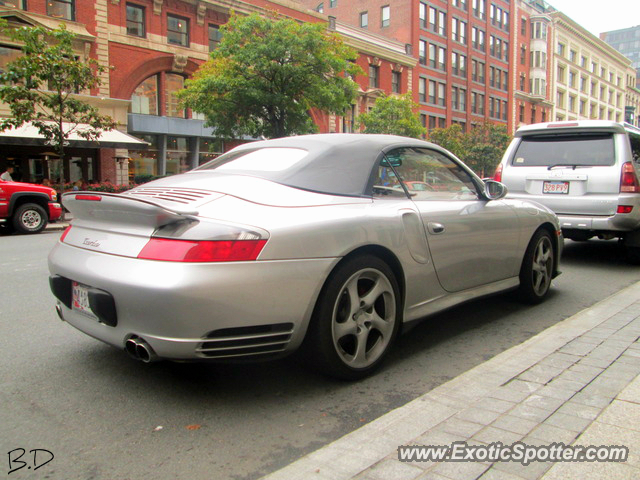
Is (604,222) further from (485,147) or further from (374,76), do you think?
(374,76)

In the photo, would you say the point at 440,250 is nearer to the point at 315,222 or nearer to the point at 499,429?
the point at 315,222

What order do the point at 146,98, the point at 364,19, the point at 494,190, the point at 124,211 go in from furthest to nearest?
the point at 364,19 < the point at 146,98 < the point at 494,190 < the point at 124,211

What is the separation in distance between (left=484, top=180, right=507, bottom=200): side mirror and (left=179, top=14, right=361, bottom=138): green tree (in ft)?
61.3

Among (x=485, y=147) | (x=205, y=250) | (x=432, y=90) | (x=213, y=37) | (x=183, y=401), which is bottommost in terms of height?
(x=183, y=401)

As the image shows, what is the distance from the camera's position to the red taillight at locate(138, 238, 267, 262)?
2611 mm

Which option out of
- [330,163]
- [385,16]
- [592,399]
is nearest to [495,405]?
[592,399]

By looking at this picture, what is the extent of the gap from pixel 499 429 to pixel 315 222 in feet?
4.52

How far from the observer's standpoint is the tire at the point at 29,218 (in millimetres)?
12945

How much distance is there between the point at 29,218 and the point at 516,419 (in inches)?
529

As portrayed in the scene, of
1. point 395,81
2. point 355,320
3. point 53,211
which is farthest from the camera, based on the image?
point 395,81

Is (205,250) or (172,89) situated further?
(172,89)

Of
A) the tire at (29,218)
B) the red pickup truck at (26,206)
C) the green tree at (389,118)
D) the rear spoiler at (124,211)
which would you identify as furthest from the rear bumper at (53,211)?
the green tree at (389,118)

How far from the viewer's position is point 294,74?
22250 mm

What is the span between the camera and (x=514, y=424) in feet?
8.05
